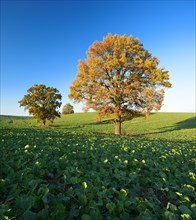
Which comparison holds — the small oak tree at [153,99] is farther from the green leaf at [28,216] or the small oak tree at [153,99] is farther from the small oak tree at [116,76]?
the green leaf at [28,216]

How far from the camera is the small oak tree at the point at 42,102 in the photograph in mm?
39969

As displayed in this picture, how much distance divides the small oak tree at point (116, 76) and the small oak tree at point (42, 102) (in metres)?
17.3

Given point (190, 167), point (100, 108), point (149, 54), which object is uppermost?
point (149, 54)

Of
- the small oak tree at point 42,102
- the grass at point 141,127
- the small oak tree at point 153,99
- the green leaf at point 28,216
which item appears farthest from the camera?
the small oak tree at point 42,102

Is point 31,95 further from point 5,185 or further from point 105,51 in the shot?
point 5,185

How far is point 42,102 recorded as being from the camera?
4106 centimetres

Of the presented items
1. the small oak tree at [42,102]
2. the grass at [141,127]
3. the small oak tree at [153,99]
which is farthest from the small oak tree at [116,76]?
the small oak tree at [42,102]

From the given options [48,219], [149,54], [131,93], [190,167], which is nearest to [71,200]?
[48,219]

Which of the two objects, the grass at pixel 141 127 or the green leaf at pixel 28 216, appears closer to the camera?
the green leaf at pixel 28 216

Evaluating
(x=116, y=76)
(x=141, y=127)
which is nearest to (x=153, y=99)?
(x=116, y=76)

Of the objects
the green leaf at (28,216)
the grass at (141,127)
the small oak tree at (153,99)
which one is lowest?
the grass at (141,127)

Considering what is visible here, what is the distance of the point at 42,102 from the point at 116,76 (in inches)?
911

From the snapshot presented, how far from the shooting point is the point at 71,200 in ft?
12.2

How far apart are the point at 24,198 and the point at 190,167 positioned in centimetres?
751
